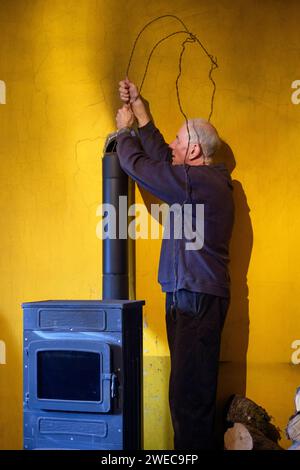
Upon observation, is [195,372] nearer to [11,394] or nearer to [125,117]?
[11,394]

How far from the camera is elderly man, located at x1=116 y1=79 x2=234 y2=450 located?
274 cm

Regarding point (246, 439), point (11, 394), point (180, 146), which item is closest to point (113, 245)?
point (180, 146)

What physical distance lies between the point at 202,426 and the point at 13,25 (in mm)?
2116

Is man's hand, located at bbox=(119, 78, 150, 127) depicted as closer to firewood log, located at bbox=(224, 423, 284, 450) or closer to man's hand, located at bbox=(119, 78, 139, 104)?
man's hand, located at bbox=(119, 78, 139, 104)

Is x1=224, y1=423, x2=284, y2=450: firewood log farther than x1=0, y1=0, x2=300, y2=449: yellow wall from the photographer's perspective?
No

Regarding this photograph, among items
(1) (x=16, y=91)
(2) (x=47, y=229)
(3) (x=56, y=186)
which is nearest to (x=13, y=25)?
(1) (x=16, y=91)

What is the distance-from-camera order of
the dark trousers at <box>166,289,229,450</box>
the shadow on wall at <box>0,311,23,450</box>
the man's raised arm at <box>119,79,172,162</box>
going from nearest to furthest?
the dark trousers at <box>166,289,229,450</box>, the man's raised arm at <box>119,79,172,162</box>, the shadow on wall at <box>0,311,23,450</box>

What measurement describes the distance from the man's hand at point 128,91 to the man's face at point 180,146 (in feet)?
0.92

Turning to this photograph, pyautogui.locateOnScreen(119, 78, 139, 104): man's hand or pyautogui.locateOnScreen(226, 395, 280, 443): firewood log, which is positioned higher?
pyautogui.locateOnScreen(119, 78, 139, 104): man's hand

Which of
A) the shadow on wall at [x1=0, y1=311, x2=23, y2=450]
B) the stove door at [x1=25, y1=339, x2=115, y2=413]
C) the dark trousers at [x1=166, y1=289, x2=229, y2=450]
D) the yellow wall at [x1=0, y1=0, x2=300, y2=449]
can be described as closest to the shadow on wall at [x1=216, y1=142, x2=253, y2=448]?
the yellow wall at [x1=0, y1=0, x2=300, y2=449]

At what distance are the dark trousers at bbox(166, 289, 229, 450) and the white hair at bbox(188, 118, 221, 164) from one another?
26.1 inches

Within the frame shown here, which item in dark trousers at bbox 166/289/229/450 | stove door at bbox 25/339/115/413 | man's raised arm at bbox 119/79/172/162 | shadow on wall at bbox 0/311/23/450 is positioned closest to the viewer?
stove door at bbox 25/339/115/413

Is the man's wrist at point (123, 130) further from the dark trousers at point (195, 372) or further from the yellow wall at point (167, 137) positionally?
the dark trousers at point (195, 372)

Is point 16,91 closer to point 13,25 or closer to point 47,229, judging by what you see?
point 13,25
